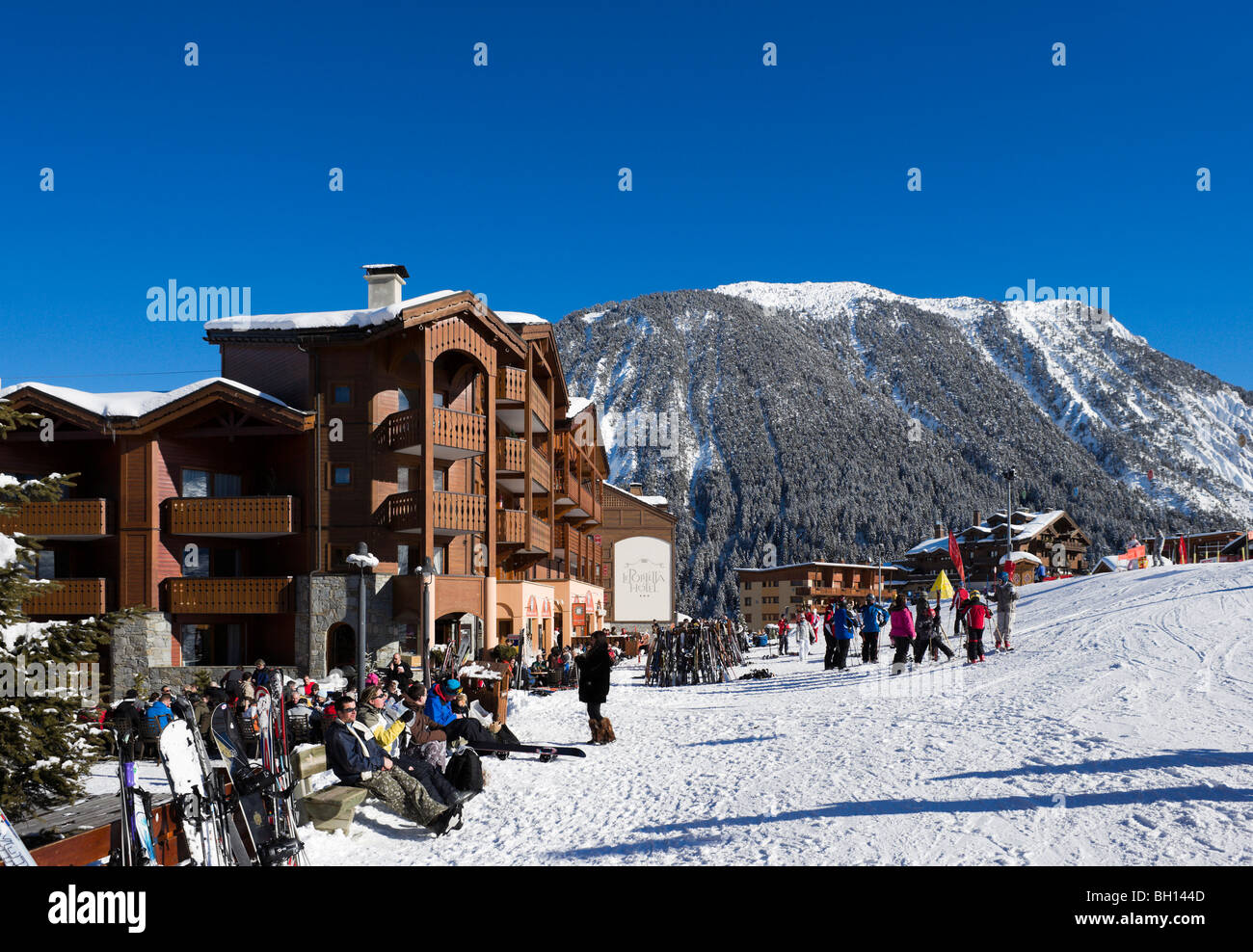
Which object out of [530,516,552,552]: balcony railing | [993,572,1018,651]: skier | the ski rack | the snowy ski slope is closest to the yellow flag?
[993,572,1018,651]: skier

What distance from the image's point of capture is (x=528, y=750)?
12875 mm

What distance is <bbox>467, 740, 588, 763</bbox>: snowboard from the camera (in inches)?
487

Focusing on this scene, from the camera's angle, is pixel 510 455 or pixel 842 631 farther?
pixel 510 455

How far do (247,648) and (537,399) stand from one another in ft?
40.6

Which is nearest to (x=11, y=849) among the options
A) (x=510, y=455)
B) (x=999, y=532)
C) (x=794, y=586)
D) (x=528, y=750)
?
(x=528, y=750)

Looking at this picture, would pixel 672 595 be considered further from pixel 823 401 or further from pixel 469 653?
pixel 823 401

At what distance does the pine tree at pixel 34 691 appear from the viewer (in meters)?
7.78

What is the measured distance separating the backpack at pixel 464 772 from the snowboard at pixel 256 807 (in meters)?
2.59

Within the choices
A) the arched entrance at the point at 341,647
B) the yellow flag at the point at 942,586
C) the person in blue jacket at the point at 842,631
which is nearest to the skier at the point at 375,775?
the person in blue jacket at the point at 842,631

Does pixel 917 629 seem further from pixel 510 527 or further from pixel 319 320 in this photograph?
pixel 319 320

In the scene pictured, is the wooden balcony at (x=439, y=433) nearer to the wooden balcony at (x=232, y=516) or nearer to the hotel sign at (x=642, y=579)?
the wooden balcony at (x=232, y=516)

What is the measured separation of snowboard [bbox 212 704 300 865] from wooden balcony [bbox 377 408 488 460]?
18284 mm

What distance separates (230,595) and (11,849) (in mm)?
20865
